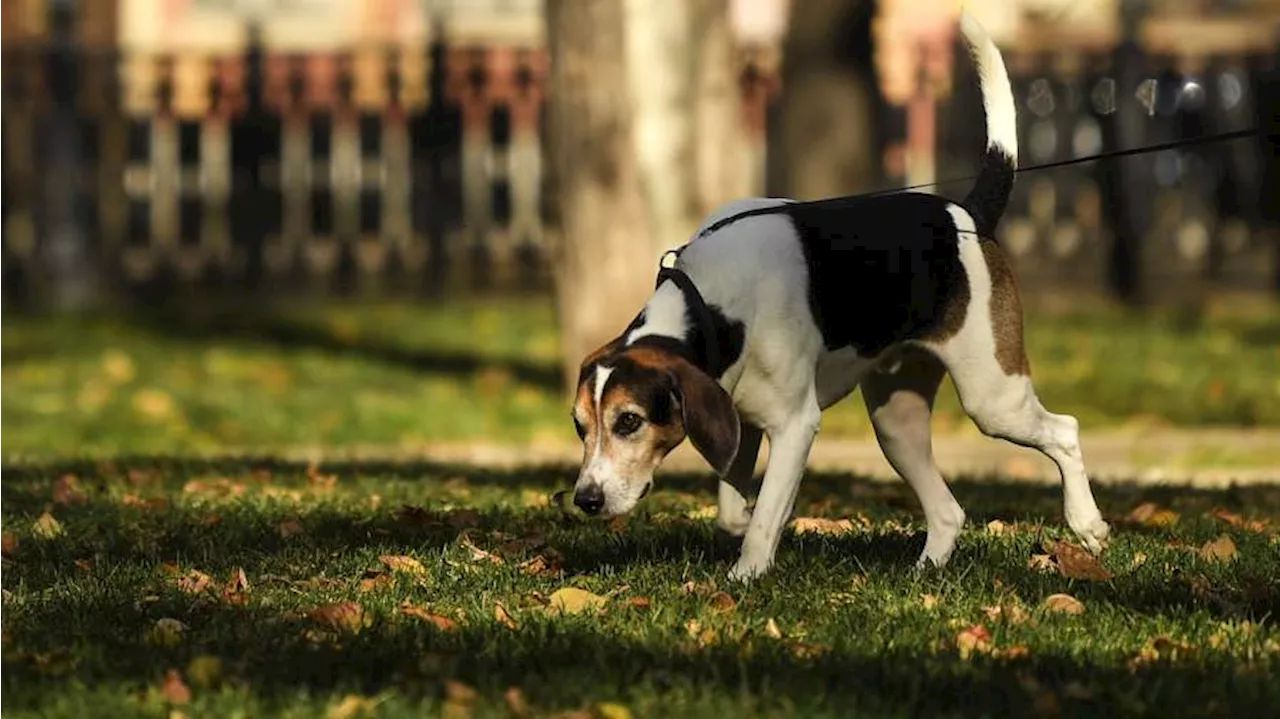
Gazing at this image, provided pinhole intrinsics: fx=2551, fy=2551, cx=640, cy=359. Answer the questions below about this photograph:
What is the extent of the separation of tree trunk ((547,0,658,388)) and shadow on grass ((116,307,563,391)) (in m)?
1.36

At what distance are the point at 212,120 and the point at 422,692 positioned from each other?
14616 millimetres

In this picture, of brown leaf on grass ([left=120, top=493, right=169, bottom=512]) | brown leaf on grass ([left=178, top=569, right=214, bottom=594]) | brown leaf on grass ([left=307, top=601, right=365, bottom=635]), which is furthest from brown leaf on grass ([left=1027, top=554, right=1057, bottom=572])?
brown leaf on grass ([left=120, top=493, right=169, bottom=512])

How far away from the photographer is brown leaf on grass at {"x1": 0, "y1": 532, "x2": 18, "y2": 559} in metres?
7.19

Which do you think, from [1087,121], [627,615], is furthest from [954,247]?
[1087,121]

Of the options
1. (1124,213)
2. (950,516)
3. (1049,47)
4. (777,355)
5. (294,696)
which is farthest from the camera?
(1049,47)

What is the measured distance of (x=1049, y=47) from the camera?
20.5 m

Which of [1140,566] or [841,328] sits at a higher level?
[841,328]

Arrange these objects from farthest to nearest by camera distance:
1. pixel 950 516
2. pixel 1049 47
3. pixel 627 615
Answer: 1. pixel 1049 47
2. pixel 950 516
3. pixel 627 615

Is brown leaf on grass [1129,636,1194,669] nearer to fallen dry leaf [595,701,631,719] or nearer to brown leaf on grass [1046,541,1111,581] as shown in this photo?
brown leaf on grass [1046,541,1111,581]

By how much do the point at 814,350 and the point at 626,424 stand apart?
0.66 meters

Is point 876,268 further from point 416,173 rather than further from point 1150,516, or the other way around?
point 416,173

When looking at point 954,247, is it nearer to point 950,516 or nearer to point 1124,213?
point 950,516

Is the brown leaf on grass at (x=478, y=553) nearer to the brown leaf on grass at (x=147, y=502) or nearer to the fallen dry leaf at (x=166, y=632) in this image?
the fallen dry leaf at (x=166, y=632)

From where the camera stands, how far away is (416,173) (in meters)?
19.2
